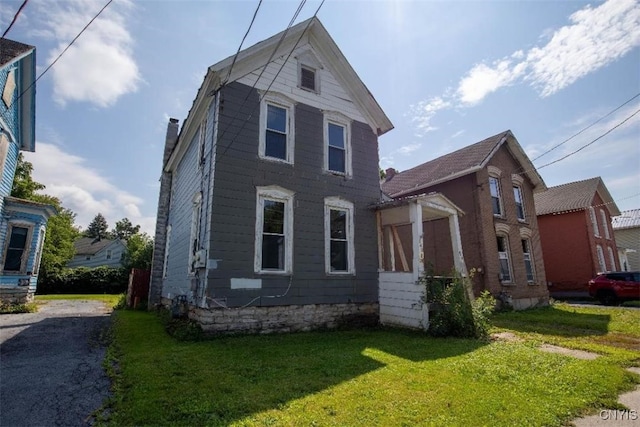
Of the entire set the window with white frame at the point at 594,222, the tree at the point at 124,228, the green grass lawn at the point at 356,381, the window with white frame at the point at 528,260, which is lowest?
the green grass lawn at the point at 356,381

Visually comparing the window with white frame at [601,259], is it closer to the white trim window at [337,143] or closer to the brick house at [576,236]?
the brick house at [576,236]

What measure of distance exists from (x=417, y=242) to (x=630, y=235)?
34.9 metres

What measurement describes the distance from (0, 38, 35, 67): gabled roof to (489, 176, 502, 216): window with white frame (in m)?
19.7

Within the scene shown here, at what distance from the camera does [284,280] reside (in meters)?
8.57

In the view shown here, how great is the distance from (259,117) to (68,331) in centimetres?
752

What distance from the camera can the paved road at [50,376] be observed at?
361 cm

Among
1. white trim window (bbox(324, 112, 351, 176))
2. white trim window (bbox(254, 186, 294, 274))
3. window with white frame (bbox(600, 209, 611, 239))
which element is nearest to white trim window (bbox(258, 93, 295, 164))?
white trim window (bbox(254, 186, 294, 274))

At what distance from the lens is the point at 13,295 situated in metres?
13.0

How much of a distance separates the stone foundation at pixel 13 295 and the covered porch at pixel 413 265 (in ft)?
46.2

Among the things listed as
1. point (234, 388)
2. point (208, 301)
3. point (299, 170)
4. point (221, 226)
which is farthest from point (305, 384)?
point (299, 170)

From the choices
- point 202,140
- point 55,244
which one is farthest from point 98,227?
point 202,140

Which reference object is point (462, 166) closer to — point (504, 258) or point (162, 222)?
point (504, 258)

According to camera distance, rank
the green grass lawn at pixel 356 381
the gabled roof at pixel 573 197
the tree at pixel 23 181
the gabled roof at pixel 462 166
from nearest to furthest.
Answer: the green grass lawn at pixel 356 381 < the gabled roof at pixel 462 166 < the gabled roof at pixel 573 197 < the tree at pixel 23 181

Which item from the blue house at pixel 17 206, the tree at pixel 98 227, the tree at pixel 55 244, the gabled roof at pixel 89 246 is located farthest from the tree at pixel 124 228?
the blue house at pixel 17 206
